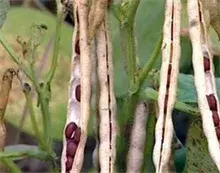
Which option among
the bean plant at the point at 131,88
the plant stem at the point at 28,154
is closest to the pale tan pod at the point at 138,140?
the bean plant at the point at 131,88

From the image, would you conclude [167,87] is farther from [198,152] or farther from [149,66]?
[198,152]

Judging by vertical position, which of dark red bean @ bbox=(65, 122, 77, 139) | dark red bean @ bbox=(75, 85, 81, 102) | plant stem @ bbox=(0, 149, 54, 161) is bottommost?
plant stem @ bbox=(0, 149, 54, 161)

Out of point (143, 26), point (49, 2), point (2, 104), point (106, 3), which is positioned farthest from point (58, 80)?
point (49, 2)

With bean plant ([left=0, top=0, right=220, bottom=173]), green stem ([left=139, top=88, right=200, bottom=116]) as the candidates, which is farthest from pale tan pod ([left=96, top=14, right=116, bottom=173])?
green stem ([left=139, top=88, right=200, bottom=116])

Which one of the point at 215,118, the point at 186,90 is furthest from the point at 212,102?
the point at 186,90

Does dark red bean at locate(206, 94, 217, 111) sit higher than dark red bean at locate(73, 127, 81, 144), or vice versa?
dark red bean at locate(206, 94, 217, 111)

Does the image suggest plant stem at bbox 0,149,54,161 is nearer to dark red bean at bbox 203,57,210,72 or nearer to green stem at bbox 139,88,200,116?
green stem at bbox 139,88,200,116
